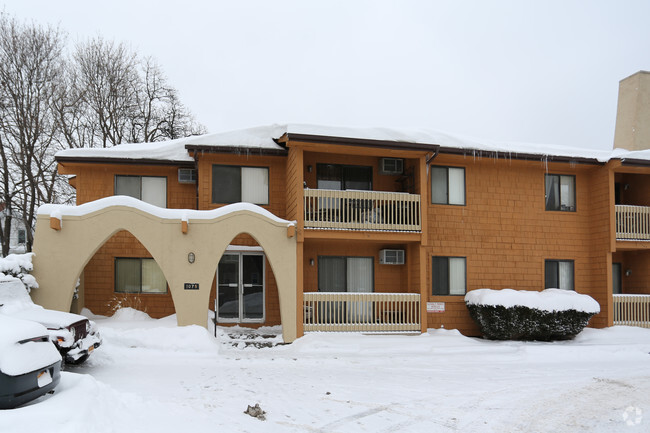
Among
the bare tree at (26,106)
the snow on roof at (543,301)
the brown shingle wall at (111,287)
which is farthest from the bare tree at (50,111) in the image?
the snow on roof at (543,301)

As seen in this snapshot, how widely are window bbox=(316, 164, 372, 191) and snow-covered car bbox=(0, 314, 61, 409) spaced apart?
10.6 metres

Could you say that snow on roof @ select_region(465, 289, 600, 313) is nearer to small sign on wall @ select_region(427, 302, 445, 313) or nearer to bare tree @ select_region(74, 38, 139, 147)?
small sign on wall @ select_region(427, 302, 445, 313)

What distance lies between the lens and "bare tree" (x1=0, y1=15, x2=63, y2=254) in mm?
21703

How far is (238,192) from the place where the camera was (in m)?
15.7

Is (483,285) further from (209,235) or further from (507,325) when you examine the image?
(209,235)

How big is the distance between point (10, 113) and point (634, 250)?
1004 inches

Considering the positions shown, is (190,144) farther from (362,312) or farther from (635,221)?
(635,221)

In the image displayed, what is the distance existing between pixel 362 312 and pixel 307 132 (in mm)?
5745

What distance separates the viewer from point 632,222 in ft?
54.0

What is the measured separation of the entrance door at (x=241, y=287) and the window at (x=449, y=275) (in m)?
5.44

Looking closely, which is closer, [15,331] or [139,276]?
[15,331]

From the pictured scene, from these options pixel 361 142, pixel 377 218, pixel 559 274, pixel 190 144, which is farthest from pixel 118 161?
pixel 559 274

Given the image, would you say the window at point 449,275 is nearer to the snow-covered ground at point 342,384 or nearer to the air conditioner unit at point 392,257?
the air conditioner unit at point 392,257

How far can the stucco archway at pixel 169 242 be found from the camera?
40.8 feet
